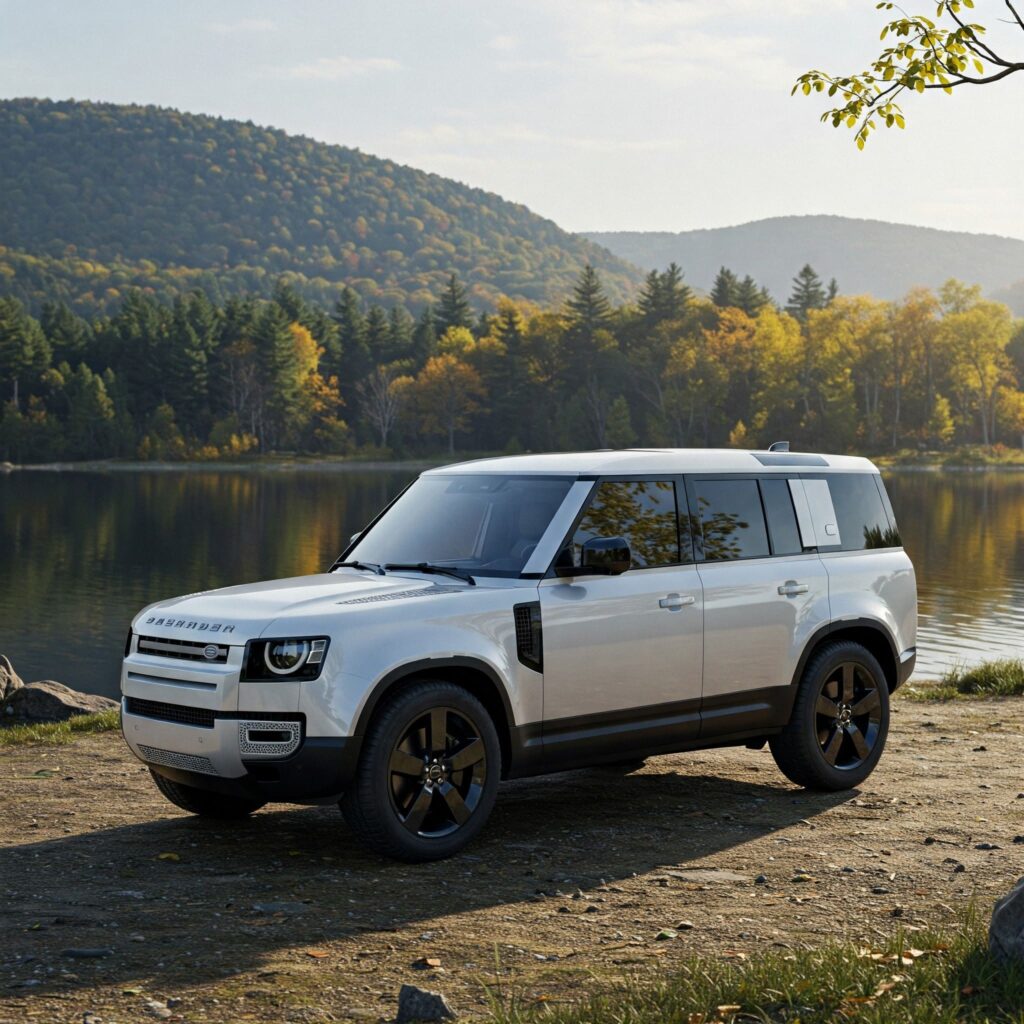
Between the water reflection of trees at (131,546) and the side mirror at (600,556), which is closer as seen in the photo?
the side mirror at (600,556)

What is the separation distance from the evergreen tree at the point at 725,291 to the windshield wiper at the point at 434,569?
138 meters

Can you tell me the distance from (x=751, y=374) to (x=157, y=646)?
422ft

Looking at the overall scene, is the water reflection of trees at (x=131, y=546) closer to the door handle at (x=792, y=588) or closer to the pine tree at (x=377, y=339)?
the door handle at (x=792, y=588)

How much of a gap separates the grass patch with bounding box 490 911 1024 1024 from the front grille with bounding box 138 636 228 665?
2620 millimetres

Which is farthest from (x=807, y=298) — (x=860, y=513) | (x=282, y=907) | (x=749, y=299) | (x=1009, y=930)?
(x=1009, y=930)

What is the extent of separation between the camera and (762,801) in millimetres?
9906

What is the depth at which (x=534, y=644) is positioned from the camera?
835 centimetres

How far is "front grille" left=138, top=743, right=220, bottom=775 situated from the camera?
25.4ft

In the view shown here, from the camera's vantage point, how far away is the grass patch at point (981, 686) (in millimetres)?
15570

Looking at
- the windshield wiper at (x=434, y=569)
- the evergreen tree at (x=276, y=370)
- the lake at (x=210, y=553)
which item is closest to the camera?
the windshield wiper at (x=434, y=569)

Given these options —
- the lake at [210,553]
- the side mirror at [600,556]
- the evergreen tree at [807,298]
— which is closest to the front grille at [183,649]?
the side mirror at [600,556]

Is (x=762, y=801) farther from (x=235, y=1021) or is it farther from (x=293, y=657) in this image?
(x=235, y=1021)

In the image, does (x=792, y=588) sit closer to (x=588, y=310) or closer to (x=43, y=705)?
(x=43, y=705)

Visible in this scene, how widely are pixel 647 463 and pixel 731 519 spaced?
779mm
